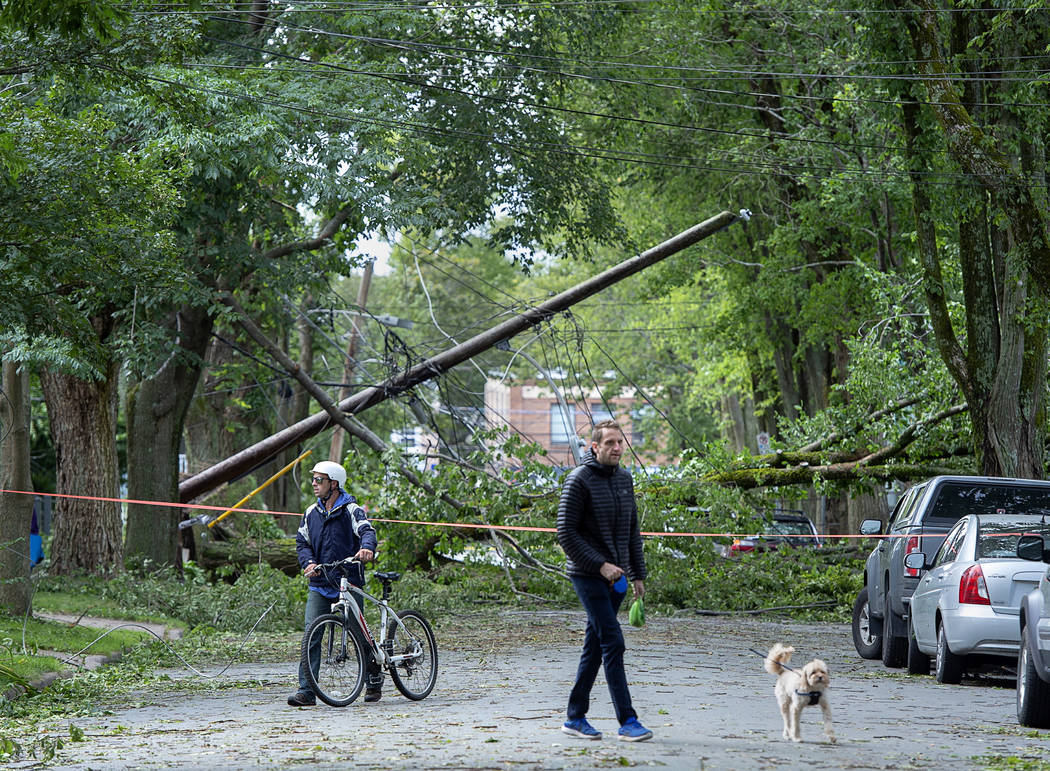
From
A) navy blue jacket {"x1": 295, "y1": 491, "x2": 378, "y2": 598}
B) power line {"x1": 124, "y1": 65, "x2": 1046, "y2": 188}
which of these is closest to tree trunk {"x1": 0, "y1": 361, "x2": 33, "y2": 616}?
power line {"x1": 124, "y1": 65, "x2": 1046, "y2": 188}

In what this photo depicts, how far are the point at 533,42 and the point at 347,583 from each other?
14079mm

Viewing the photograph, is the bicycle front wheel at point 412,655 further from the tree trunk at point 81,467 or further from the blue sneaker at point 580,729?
the tree trunk at point 81,467

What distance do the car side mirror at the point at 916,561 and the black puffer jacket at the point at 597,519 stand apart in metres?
5.32

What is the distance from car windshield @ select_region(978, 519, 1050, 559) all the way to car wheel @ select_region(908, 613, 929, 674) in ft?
4.34

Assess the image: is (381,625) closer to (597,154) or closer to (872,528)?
(872,528)

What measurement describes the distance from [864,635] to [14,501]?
8.98 meters

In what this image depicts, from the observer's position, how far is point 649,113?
83.3 feet

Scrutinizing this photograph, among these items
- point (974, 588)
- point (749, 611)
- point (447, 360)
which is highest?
point (447, 360)

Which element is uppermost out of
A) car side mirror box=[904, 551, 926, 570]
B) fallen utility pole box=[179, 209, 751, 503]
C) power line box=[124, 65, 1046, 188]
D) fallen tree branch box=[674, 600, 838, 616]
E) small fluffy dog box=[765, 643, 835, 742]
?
power line box=[124, 65, 1046, 188]

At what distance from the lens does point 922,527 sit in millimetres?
13789

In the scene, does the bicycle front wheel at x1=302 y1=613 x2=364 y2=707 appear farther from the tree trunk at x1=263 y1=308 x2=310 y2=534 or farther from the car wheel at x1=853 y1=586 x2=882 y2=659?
the tree trunk at x1=263 y1=308 x2=310 y2=534

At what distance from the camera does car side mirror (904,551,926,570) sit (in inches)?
503

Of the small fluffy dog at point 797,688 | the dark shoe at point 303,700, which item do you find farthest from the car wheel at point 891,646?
the dark shoe at point 303,700

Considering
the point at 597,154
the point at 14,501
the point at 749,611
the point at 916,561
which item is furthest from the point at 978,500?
the point at 597,154
